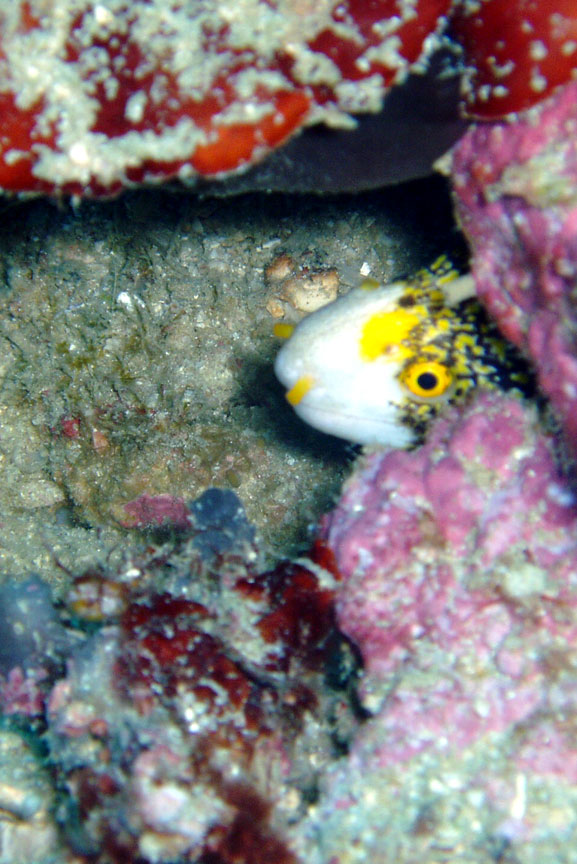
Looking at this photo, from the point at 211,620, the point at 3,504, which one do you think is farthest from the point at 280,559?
the point at 3,504

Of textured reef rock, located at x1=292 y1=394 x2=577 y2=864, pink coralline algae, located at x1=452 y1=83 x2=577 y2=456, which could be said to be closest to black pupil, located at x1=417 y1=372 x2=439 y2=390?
textured reef rock, located at x1=292 y1=394 x2=577 y2=864

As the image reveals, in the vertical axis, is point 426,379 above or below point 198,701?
above

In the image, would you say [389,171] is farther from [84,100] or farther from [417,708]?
[417,708]

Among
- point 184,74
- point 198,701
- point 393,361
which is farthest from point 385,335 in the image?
point 198,701

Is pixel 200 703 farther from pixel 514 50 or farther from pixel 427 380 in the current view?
pixel 514 50

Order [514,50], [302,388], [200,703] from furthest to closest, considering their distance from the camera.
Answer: [302,388] < [200,703] < [514,50]

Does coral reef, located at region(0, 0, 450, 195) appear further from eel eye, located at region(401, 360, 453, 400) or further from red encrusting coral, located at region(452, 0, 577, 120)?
eel eye, located at region(401, 360, 453, 400)
